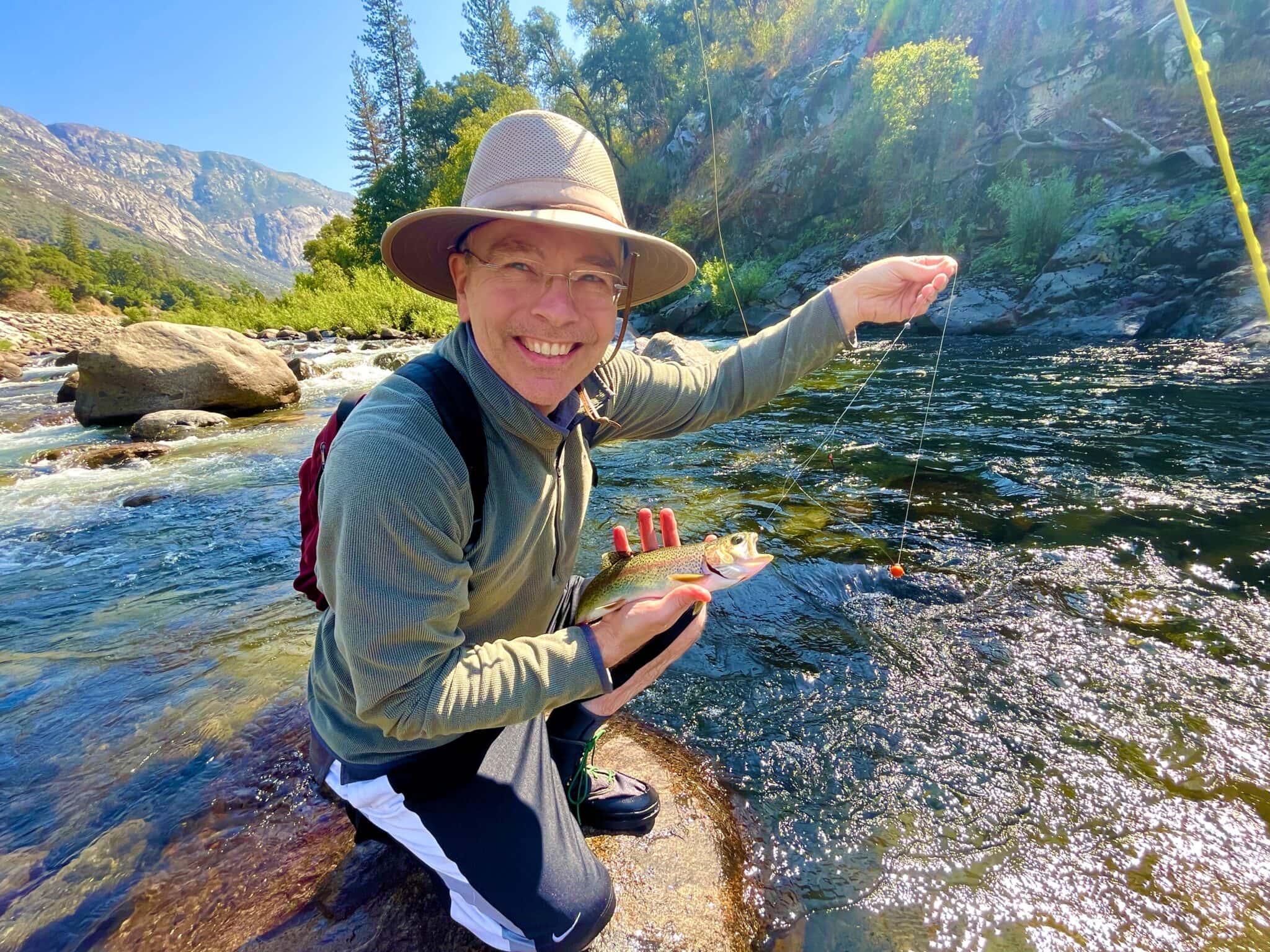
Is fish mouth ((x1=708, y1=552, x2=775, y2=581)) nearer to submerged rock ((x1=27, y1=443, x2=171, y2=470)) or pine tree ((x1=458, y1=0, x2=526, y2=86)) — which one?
submerged rock ((x1=27, y1=443, x2=171, y2=470))

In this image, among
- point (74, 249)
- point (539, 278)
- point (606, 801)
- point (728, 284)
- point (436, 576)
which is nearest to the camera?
point (436, 576)

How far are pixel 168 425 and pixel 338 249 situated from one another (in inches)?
1543

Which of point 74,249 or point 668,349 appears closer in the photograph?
point 668,349

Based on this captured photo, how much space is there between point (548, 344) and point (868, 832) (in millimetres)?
2229

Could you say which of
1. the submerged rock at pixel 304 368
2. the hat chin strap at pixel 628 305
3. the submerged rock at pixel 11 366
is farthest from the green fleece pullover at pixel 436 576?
the submerged rock at pixel 11 366

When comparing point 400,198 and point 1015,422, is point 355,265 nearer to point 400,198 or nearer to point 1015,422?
point 400,198

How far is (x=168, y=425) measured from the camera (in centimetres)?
1002

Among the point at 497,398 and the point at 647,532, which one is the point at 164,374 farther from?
the point at 497,398

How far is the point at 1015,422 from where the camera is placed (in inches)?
299

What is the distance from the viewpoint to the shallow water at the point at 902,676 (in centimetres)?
216

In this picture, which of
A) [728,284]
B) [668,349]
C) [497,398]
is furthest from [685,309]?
[497,398]

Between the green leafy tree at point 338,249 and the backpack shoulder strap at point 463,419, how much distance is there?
40585mm

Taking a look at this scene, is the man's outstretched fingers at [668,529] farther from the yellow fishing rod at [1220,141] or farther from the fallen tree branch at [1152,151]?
the fallen tree branch at [1152,151]

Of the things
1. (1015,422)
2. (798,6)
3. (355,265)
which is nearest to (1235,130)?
(1015,422)
